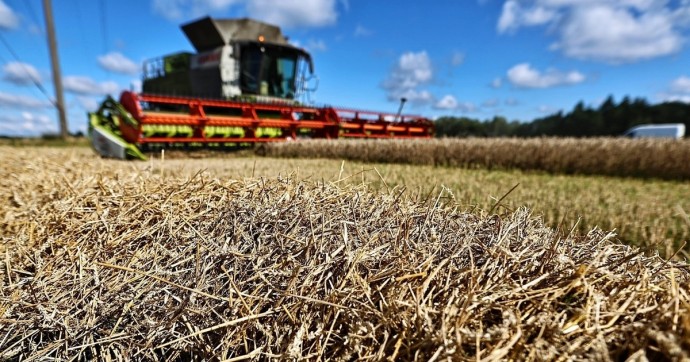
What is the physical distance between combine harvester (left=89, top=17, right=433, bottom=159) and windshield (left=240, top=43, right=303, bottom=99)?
3 cm

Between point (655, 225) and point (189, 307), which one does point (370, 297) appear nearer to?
point (189, 307)

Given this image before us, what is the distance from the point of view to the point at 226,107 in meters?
8.27

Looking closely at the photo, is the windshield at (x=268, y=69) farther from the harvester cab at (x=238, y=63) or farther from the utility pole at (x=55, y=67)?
the utility pole at (x=55, y=67)

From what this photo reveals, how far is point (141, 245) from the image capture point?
136cm

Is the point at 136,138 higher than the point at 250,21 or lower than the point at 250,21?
lower

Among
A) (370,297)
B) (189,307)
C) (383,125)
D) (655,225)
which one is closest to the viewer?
(370,297)

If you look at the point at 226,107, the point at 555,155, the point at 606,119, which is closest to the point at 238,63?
the point at 226,107

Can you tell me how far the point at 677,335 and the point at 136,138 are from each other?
713 cm

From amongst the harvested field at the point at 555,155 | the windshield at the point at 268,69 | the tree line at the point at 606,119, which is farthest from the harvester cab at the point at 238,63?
the tree line at the point at 606,119

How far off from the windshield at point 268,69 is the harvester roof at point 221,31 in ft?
3.65

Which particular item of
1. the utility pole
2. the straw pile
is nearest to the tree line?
the utility pole

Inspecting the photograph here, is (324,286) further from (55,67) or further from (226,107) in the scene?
(55,67)

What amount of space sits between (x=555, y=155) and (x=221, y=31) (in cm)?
994

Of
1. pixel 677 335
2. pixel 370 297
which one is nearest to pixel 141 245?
pixel 370 297
